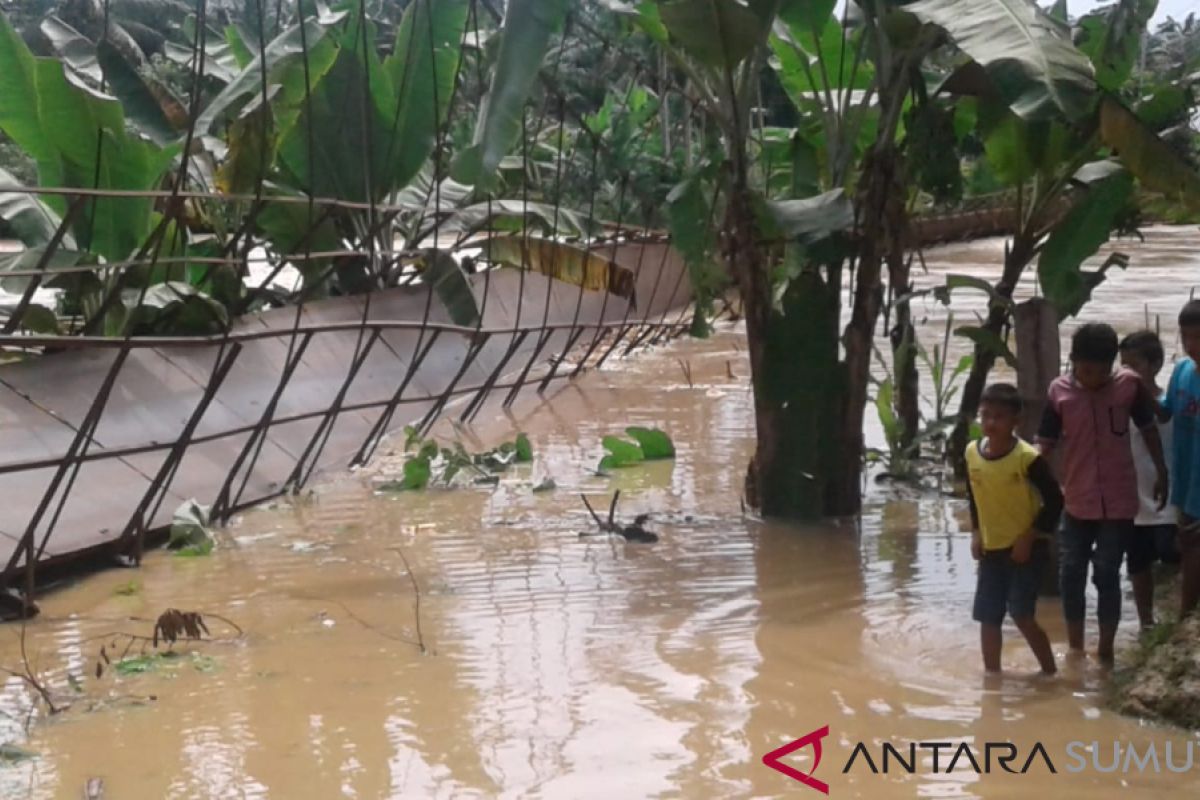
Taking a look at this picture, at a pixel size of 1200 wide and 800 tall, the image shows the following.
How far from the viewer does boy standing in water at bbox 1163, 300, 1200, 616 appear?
4.57 metres

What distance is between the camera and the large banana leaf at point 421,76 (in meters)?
9.41

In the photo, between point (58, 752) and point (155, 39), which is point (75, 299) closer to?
point (58, 752)

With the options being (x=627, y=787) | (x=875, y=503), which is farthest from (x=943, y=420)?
(x=627, y=787)

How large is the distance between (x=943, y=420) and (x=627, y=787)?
4262 mm

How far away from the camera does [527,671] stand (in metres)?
4.94

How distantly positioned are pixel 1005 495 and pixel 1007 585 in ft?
0.93

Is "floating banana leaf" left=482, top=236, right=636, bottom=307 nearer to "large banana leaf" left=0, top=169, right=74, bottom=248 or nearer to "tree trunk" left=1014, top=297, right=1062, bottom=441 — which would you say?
"large banana leaf" left=0, top=169, right=74, bottom=248

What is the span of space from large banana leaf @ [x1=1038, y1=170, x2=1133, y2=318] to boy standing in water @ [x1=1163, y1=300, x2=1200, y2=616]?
191 cm

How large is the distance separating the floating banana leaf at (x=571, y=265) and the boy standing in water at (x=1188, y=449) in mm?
4796

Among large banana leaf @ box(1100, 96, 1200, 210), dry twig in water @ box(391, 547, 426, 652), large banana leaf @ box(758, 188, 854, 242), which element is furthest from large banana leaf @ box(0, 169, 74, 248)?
large banana leaf @ box(1100, 96, 1200, 210)

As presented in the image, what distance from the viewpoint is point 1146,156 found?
5609 millimetres

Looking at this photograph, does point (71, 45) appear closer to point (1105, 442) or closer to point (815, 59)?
point (815, 59)

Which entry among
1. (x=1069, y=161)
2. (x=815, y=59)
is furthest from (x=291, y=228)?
(x=1069, y=161)

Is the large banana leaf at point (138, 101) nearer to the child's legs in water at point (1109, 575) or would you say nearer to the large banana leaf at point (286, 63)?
the large banana leaf at point (286, 63)
